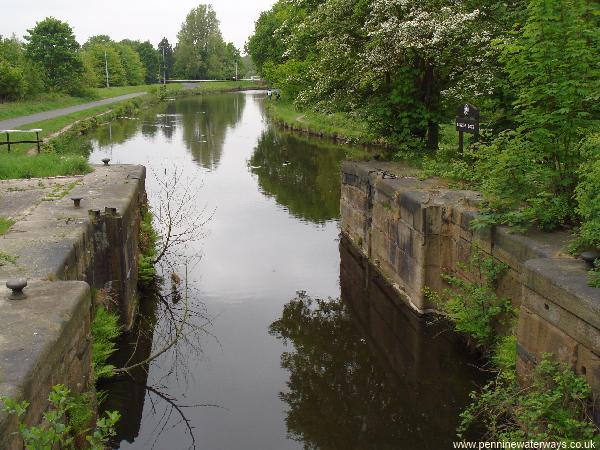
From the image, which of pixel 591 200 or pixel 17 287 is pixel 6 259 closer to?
pixel 17 287

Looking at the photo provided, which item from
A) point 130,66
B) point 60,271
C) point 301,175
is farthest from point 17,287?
point 130,66

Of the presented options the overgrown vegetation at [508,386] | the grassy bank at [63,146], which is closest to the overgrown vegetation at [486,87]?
the overgrown vegetation at [508,386]

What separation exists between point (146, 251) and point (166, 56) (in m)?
112

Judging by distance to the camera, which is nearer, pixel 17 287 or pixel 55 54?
pixel 17 287

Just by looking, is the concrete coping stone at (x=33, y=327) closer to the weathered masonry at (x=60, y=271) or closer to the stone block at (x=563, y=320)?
the weathered masonry at (x=60, y=271)

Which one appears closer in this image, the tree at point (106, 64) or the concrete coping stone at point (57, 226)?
the concrete coping stone at point (57, 226)

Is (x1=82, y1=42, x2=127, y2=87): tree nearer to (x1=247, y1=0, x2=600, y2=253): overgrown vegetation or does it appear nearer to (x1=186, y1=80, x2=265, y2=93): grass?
(x1=186, y1=80, x2=265, y2=93): grass

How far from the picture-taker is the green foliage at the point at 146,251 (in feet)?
37.2

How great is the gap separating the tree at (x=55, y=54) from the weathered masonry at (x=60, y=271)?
40.3 meters

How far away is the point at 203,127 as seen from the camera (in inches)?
1592

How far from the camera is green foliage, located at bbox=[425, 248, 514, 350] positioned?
25.4ft

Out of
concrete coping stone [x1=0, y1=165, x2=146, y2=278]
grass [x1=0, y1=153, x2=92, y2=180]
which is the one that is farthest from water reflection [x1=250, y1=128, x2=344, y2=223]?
concrete coping stone [x1=0, y1=165, x2=146, y2=278]

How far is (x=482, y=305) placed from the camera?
7.98 metres

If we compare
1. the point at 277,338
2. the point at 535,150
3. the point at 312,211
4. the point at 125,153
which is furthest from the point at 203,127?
the point at 535,150
